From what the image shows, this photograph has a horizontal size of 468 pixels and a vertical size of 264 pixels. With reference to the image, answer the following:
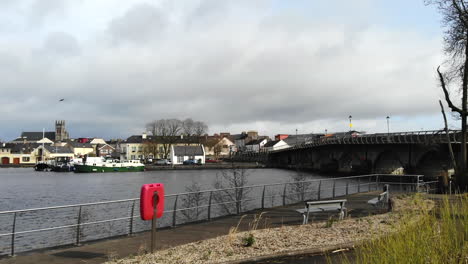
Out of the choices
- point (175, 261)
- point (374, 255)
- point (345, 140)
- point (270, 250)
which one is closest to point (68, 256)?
point (175, 261)

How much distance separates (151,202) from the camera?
32.1 feet

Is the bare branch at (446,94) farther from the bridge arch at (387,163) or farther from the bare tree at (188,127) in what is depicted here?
the bare tree at (188,127)

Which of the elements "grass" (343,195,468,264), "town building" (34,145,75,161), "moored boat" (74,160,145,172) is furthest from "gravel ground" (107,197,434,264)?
"town building" (34,145,75,161)

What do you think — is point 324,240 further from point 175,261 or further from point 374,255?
point 374,255

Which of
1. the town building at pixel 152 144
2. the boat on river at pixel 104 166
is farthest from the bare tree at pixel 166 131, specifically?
the boat on river at pixel 104 166

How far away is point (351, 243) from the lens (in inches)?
380

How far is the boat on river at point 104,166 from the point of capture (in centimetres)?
10648

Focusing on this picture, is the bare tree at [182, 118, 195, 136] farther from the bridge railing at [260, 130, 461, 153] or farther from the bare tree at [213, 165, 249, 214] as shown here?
the bare tree at [213, 165, 249, 214]

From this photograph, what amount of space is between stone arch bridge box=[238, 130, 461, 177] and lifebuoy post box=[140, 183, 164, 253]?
4798 cm

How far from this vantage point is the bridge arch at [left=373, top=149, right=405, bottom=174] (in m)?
73.0

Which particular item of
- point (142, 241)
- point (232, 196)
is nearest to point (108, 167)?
point (232, 196)

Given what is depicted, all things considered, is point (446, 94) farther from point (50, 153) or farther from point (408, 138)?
point (50, 153)

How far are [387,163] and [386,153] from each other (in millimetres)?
2110

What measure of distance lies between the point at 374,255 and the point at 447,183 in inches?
795
